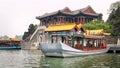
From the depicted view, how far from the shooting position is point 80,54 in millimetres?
28750

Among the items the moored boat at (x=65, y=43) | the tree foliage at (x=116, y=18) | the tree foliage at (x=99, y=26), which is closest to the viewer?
the moored boat at (x=65, y=43)

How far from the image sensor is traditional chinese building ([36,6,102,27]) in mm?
56969

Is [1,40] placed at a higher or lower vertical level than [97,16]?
lower

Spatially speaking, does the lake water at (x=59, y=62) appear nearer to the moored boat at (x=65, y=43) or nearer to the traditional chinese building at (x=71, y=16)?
the moored boat at (x=65, y=43)

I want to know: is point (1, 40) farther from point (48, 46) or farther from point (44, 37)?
point (48, 46)

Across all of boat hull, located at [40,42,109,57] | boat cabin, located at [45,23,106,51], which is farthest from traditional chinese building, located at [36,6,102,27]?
boat hull, located at [40,42,109,57]

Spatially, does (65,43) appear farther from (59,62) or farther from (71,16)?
(71,16)

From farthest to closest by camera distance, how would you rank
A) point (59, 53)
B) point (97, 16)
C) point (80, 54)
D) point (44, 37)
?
point (97, 16), point (44, 37), point (80, 54), point (59, 53)

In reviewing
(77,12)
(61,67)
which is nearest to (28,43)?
(77,12)

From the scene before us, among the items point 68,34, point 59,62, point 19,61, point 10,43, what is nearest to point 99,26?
point 10,43

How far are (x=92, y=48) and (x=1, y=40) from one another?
2930cm

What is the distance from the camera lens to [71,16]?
58688mm

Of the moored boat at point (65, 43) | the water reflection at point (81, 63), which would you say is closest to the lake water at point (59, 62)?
the water reflection at point (81, 63)

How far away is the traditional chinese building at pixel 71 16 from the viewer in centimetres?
5697
